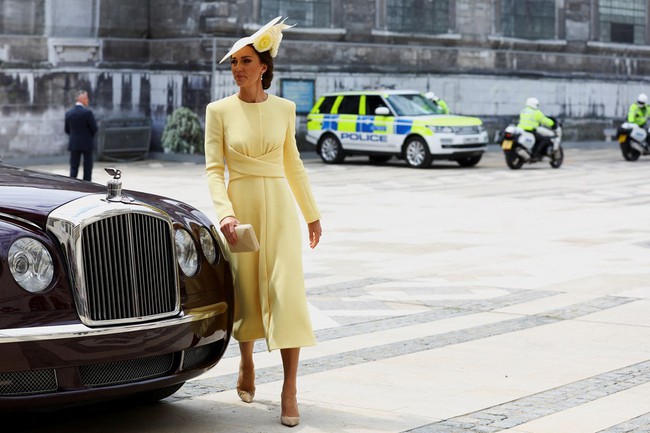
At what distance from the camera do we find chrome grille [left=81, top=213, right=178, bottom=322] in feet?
18.2

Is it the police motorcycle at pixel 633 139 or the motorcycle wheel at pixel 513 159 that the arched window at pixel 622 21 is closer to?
the police motorcycle at pixel 633 139

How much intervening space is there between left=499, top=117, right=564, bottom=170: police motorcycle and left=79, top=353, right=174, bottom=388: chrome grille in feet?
A: 73.8

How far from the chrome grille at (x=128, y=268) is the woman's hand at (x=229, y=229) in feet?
0.93

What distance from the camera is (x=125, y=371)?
565 centimetres

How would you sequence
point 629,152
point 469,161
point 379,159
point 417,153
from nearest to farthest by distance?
point 417,153
point 469,161
point 379,159
point 629,152

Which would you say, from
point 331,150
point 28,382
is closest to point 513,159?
point 331,150

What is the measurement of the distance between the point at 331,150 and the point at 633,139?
7.33 meters

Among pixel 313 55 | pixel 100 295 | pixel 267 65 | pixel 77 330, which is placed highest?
pixel 313 55

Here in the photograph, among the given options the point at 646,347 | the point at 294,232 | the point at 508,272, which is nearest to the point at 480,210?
the point at 508,272

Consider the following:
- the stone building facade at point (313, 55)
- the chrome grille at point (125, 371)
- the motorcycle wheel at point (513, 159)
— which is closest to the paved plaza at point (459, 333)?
the chrome grille at point (125, 371)

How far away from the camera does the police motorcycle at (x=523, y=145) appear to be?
27.9 metres

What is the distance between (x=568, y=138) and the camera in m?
38.9

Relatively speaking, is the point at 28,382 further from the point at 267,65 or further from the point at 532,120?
the point at 532,120

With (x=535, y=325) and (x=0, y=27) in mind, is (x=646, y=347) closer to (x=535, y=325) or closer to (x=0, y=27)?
(x=535, y=325)
